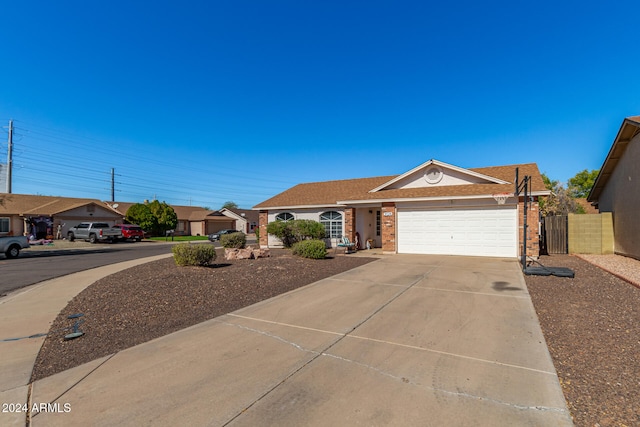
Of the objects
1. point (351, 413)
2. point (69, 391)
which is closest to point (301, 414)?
point (351, 413)

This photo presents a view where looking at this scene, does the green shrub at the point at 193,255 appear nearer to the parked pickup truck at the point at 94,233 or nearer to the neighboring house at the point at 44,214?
the parked pickup truck at the point at 94,233

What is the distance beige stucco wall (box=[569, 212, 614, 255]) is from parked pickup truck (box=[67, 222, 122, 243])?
3511 cm

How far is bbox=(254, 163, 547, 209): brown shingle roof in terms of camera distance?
15.1 m

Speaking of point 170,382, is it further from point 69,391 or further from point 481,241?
point 481,241

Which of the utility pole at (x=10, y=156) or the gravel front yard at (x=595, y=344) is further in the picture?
the utility pole at (x=10, y=156)

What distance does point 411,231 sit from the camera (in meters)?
16.4

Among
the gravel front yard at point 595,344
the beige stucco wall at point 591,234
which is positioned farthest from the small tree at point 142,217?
the beige stucco wall at point 591,234

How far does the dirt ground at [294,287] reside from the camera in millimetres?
3453

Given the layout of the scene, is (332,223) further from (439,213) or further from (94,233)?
(94,233)

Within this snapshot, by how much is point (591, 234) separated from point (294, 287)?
15.7 metres

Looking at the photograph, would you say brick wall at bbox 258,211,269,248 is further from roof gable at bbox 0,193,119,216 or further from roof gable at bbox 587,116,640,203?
roof gable at bbox 0,193,119,216

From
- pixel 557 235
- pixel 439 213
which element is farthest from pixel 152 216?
pixel 557 235

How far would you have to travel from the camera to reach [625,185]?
46.5 feet

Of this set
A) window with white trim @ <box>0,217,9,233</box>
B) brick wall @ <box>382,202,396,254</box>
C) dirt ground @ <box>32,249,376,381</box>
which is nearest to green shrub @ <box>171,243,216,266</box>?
dirt ground @ <box>32,249,376,381</box>
